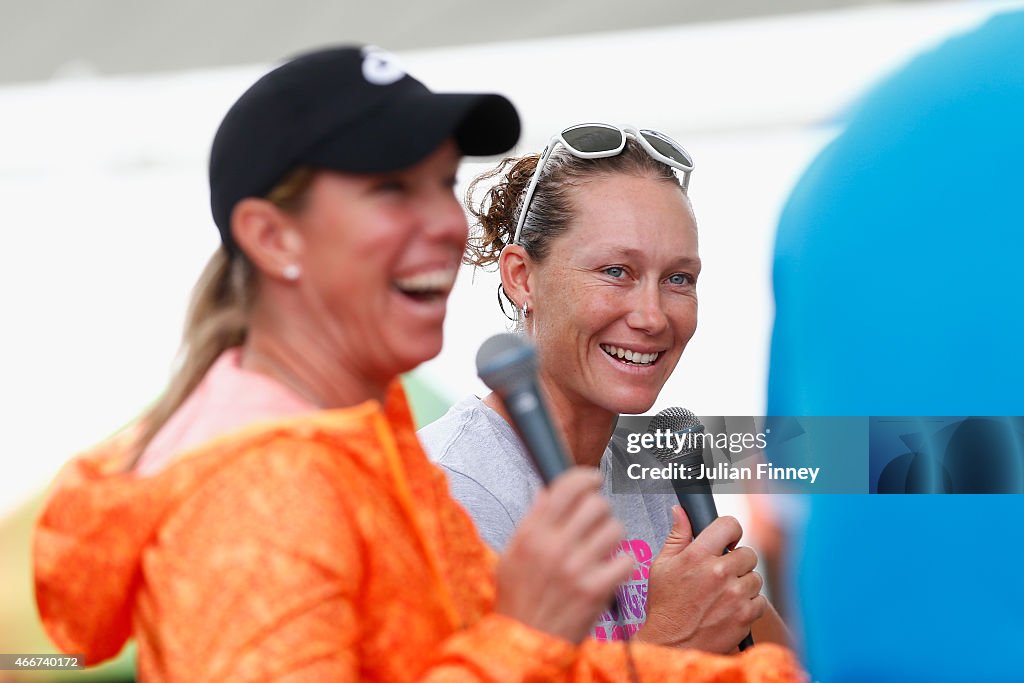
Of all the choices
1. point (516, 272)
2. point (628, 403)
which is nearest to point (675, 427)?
point (628, 403)

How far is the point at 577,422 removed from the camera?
1.53 m

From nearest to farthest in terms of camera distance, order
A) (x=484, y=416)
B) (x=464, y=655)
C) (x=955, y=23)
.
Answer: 1. (x=464, y=655)
2. (x=484, y=416)
3. (x=955, y=23)

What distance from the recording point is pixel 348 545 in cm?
73

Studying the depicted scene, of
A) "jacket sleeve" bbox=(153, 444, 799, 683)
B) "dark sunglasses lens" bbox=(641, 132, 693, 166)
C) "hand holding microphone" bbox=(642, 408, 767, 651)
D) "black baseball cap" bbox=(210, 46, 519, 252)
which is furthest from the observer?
"dark sunglasses lens" bbox=(641, 132, 693, 166)

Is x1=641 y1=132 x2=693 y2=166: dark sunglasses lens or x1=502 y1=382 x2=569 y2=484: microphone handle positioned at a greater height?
x1=641 y1=132 x2=693 y2=166: dark sunglasses lens

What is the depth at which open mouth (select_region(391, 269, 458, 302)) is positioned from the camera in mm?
847

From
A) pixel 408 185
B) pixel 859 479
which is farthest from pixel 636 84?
pixel 408 185

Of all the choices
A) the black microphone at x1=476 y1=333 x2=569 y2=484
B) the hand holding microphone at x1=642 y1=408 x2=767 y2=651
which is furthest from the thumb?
the black microphone at x1=476 y1=333 x2=569 y2=484

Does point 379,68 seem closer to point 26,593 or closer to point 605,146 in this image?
point 605,146

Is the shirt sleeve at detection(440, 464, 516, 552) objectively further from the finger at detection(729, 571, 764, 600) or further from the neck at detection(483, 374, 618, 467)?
the finger at detection(729, 571, 764, 600)

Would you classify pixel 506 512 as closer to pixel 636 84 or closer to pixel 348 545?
pixel 348 545

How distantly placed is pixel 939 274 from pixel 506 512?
666 millimetres

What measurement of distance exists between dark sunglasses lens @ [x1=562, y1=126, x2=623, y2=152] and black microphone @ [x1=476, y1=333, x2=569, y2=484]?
2.47ft

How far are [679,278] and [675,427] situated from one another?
0.70ft
